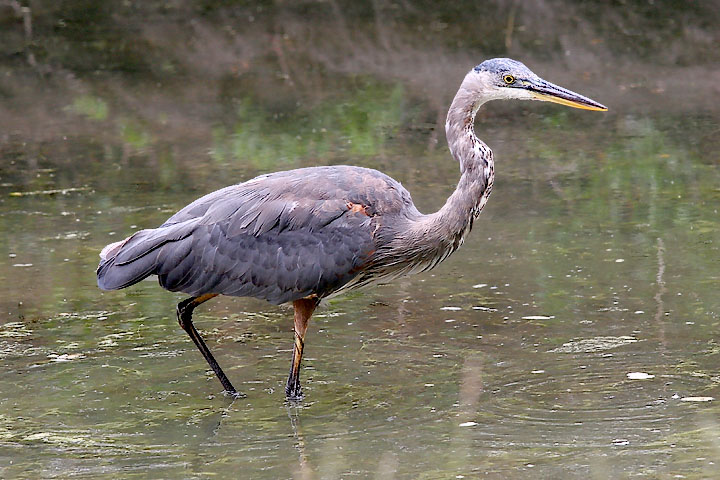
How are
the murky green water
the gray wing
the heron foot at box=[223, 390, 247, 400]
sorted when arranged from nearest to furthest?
the murky green water → the gray wing → the heron foot at box=[223, 390, 247, 400]

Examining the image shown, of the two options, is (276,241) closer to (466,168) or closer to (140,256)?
(140,256)

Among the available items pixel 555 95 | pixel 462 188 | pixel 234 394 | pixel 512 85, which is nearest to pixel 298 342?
pixel 234 394

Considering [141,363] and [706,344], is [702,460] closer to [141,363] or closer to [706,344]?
[706,344]

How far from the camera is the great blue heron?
6.07 m

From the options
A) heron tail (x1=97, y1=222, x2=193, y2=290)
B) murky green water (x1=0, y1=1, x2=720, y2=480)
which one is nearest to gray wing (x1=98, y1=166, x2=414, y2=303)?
heron tail (x1=97, y1=222, x2=193, y2=290)

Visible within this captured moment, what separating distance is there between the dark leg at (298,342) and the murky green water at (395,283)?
0.09 meters

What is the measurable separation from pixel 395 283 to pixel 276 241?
212 cm

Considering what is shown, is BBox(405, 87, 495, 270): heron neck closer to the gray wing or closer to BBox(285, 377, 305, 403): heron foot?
the gray wing

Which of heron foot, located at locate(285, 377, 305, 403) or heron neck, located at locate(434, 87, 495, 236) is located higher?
heron neck, located at locate(434, 87, 495, 236)

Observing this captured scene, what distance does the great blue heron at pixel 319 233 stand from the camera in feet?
19.9

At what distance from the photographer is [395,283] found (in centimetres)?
818

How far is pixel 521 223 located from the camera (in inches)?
358

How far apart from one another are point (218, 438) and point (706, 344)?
2735mm

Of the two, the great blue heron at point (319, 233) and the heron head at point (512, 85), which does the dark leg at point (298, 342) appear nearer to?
the great blue heron at point (319, 233)
